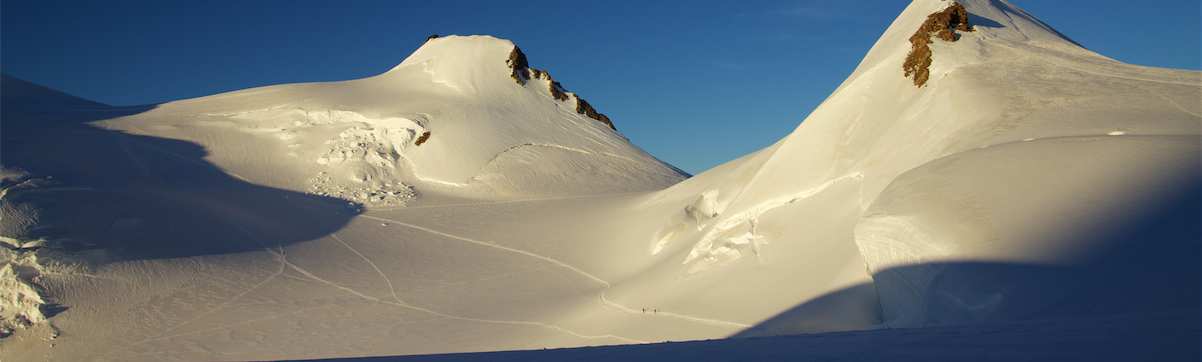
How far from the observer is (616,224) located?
733 inches

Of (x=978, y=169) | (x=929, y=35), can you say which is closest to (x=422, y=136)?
(x=929, y=35)

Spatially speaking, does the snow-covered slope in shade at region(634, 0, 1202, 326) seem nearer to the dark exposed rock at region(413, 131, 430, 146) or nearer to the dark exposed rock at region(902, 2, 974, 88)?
the dark exposed rock at region(902, 2, 974, 88)

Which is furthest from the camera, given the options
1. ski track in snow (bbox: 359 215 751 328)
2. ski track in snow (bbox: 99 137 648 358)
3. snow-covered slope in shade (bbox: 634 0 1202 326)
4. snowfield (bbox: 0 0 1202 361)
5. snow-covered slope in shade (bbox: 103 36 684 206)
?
snow-covered slope in shade (bbox: 103 36 684 206)

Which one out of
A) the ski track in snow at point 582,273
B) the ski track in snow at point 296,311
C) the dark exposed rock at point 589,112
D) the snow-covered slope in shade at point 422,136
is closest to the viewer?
the ski track in snow at point 582,273

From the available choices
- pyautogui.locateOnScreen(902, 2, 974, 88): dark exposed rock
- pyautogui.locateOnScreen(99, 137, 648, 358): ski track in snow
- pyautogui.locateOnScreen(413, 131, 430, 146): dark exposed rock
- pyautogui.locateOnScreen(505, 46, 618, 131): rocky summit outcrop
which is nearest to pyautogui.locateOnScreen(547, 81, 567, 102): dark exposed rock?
pyautogui.locateOnScreen(505, 46, 618, 131): rocky summit outcrop

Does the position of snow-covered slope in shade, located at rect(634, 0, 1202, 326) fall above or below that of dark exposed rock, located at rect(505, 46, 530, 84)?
below

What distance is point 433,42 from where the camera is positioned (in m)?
34.3

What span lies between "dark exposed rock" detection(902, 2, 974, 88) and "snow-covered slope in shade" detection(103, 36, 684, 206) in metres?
12.3

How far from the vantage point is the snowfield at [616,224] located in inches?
255

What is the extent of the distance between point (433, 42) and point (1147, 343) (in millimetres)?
33444

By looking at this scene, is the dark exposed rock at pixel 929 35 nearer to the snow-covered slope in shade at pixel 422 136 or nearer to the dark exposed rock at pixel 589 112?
the snow-covered slope in shade at pixel 422 136

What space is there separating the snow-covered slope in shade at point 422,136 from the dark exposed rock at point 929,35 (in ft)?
40.4

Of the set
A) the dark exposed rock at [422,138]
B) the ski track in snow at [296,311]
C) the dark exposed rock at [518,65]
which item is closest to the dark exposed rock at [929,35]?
the ski track in snow at [296,311]

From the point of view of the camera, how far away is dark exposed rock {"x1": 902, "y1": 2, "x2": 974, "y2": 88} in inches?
494
